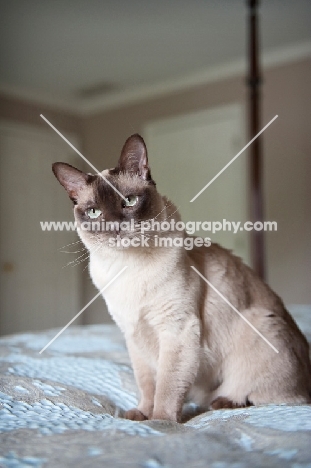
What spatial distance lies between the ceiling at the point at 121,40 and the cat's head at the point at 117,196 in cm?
230

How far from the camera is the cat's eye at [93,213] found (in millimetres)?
1171

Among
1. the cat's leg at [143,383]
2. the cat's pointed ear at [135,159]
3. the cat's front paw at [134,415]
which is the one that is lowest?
the cat's front paw at [134,415]

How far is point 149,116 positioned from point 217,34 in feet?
2.72

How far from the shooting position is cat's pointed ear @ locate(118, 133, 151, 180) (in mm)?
1161

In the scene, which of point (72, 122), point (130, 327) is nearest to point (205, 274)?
point (130, 327)

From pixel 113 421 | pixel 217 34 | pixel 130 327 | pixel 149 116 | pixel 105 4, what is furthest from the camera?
pixel 149 116

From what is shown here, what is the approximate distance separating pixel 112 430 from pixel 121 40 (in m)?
3.24

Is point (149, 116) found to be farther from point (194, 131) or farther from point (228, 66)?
point (228, 66)

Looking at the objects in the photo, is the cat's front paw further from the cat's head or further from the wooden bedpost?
the wooden bedpost

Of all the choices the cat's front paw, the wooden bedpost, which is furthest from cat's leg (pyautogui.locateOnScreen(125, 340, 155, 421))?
the wooden bedpost

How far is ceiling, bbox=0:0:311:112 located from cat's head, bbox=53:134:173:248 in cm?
230

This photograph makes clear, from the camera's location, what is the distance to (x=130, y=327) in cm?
117

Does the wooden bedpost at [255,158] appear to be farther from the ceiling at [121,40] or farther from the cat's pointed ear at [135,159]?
the cat's pointed ear at [135,159]

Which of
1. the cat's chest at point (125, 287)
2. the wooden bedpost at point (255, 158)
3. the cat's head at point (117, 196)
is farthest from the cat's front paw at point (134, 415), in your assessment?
the wooden bedpost at point (255, 158)
